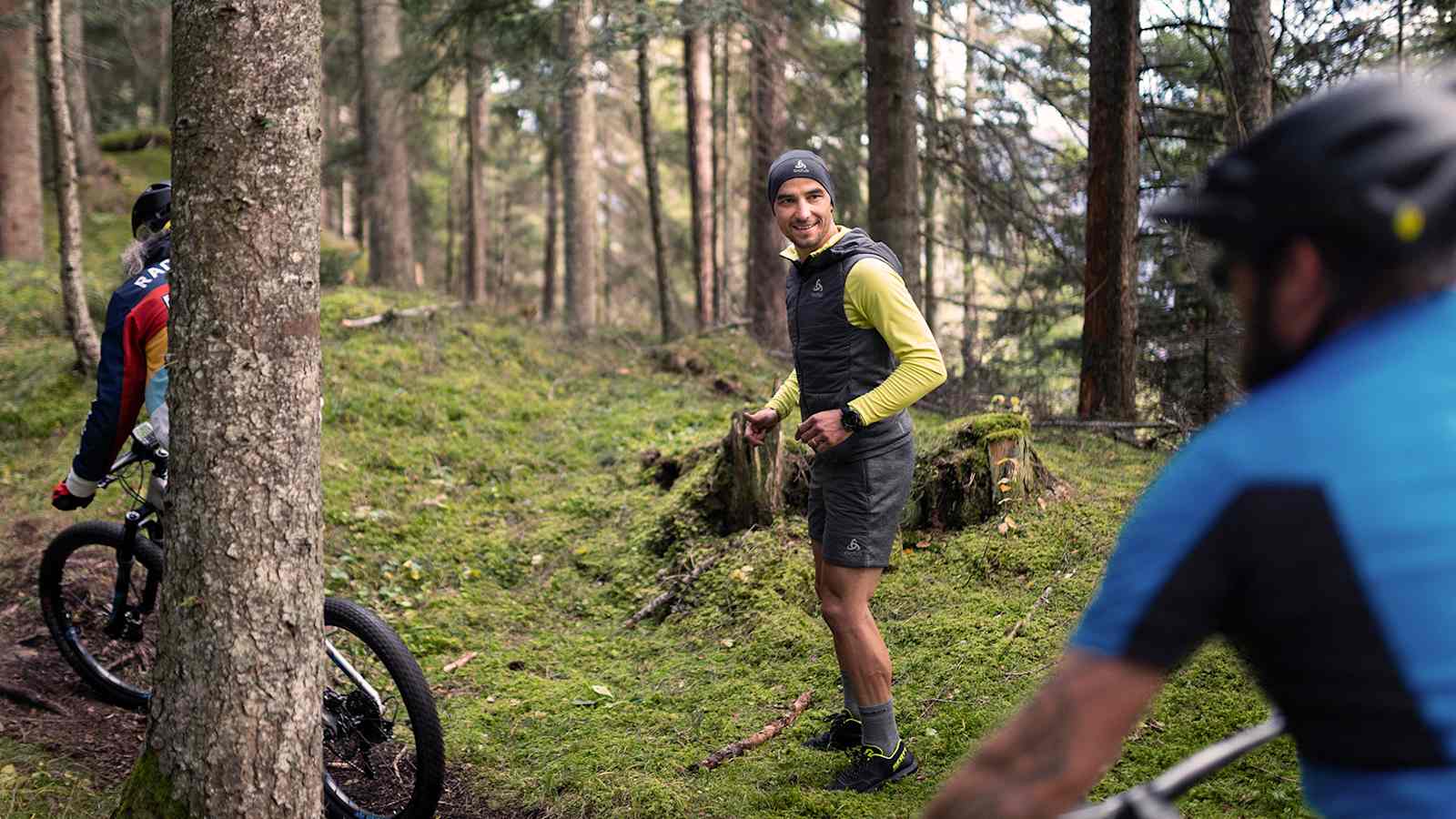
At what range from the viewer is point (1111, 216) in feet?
28.6

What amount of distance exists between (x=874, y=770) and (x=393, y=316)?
28.7 ft

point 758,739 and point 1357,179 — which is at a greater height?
point 1357,179

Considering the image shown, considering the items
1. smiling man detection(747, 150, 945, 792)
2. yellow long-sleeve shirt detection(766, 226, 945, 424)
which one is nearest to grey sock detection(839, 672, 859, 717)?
smiling man detection(747, 150, 945, 792)

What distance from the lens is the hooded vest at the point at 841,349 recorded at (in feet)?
14.3

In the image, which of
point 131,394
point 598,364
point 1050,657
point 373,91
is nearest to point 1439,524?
point 1050,657

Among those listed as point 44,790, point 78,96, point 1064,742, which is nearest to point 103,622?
point 44,790

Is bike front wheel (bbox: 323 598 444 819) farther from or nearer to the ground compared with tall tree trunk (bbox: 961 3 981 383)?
nearer to the ground

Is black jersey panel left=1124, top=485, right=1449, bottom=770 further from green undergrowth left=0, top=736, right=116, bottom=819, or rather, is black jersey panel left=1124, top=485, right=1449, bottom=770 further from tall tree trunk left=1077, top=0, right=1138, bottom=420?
tall tree trunk left=1077, top=0, right=1138, bottom=420

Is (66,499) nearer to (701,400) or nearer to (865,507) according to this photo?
(865,507)

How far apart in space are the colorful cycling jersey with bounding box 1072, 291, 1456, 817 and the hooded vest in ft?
9.51

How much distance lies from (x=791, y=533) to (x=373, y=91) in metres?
11.8

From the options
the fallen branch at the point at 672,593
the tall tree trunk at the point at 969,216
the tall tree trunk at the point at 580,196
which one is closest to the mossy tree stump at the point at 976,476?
the fallen branch at the point at 672,593

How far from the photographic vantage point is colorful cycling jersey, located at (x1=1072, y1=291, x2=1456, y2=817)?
1.32m

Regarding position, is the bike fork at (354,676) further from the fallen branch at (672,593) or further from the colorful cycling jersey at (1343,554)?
the colorful cycling jersey at (1343,554)
